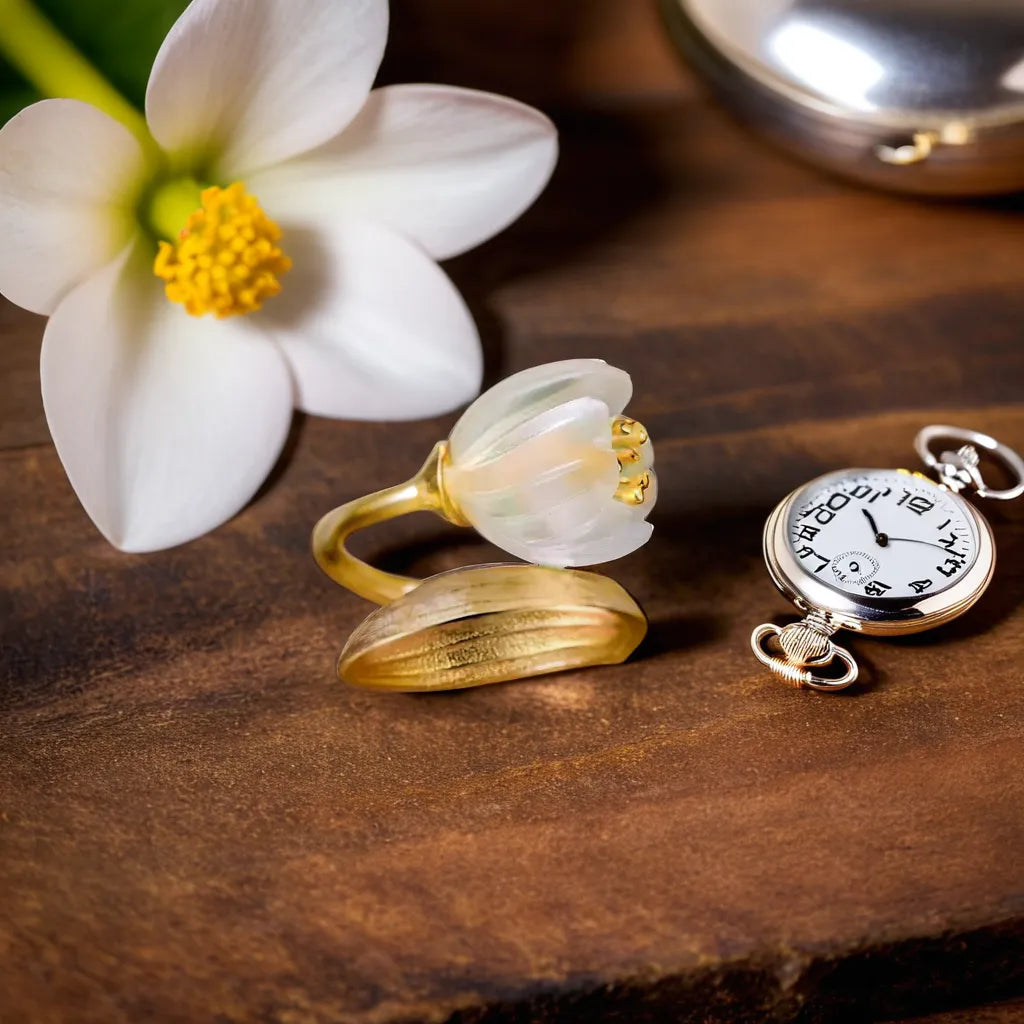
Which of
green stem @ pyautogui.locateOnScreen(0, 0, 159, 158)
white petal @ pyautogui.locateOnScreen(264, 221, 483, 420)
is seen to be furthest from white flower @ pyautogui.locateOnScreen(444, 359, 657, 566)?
green stem @ pyautogui.locateOnScreen(0, 0, 159, 158)

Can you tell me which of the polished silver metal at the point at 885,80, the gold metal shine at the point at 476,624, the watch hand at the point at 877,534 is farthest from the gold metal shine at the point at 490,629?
the polished silver metal at the point at 885,80

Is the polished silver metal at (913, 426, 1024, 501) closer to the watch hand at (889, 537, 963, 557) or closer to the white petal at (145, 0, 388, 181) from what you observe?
the watch hand at (889, 537, 963, 557)

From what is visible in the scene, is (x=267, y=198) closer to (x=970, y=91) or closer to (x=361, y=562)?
(x=361, y=562)

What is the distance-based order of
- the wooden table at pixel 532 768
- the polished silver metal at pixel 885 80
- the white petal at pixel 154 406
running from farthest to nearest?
the polished silver metal at pixel 885 80 → the white petal at pixel 154 406 → the wooden table at pixel 532 768

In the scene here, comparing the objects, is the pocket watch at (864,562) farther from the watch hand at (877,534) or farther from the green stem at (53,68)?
the green stem at (53,68)

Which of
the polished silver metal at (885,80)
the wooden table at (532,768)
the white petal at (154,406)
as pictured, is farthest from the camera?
the polished silver metal at (885,80)

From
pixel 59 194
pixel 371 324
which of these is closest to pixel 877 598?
pixel 371 324

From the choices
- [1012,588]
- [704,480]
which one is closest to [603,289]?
[704,480]
